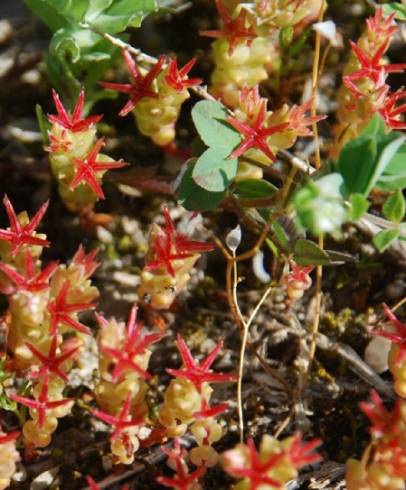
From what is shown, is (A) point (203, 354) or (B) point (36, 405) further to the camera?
(A) point (203, 354)

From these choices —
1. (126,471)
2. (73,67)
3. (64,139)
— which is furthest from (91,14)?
(126,471)

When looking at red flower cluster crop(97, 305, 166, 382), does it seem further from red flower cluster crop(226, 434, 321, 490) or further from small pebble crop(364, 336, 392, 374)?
small pebble crop(364, 336, 392, 374)

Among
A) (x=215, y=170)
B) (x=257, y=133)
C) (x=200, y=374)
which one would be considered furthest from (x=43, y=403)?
(x=257, y=133)

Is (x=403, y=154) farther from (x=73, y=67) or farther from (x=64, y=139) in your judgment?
(x=73, y=67)

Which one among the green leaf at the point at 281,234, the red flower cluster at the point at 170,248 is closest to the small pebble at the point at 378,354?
the green leaf at the point at 281,234

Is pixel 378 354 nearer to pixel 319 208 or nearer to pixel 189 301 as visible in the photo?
pixel 189 301
